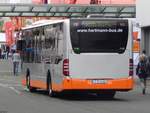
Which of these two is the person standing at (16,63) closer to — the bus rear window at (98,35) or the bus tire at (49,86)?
the bus tire at (49,86)

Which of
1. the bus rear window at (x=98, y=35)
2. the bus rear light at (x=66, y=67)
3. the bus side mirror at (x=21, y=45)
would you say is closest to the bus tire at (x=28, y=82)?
the bus side mirror at (x=21, y=45)

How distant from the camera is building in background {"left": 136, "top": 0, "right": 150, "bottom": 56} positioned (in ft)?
144

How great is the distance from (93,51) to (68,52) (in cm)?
90

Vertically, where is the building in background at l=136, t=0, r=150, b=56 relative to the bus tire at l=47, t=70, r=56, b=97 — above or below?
above

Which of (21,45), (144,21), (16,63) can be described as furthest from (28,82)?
(16,63)

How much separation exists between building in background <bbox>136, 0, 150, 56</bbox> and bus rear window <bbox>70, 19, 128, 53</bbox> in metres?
19.1

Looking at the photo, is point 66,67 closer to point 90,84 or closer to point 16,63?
point 90,84

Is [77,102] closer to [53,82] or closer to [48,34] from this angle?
[53,82]

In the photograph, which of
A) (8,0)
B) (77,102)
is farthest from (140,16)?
(8,0)

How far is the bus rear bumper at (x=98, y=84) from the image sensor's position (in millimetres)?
24062

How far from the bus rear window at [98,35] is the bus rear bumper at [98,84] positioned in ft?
3.35

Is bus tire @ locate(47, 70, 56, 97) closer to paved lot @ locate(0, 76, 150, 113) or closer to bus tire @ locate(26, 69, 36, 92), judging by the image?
paved lot @ locate(0, 76, 150, 113)

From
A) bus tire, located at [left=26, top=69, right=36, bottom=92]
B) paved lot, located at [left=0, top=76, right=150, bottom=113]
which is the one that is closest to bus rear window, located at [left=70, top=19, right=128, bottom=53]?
paved lot, located at [left=0, top=76, right=150, bottom=113]

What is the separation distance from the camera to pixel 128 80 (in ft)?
80.4
